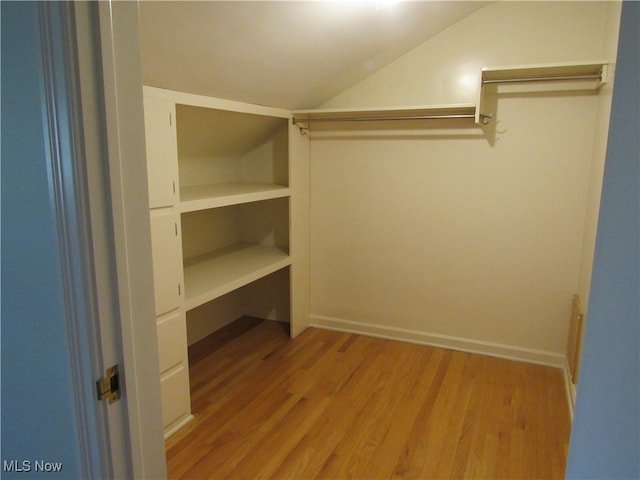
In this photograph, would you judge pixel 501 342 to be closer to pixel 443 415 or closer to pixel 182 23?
pixel 443 415

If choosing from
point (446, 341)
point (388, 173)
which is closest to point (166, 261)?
point (388, 173)

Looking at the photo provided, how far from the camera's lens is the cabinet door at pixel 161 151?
2119mm

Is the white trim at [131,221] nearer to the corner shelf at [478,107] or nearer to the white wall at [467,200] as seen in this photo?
the corner shelf at [478,107]

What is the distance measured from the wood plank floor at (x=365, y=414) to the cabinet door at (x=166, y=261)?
0.74m

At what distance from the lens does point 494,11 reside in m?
2.98

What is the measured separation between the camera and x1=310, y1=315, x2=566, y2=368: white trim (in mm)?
3213

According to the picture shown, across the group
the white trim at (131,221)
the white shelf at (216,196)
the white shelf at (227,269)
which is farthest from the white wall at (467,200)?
the white trim at (131,221)

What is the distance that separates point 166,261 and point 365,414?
141cm

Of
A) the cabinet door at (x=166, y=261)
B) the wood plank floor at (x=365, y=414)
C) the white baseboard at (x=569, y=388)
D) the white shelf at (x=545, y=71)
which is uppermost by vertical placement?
the white shelf at (x=545, y=71)

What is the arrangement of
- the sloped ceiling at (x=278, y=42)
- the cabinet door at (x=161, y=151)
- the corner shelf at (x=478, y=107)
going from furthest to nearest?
the corner shelf at (x=478, y=107) → the cabinet door at (x=161, y=151) → the sloped ceiling at (x=278, y=42)

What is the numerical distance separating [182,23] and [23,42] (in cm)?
111

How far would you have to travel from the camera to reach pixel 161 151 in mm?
2197

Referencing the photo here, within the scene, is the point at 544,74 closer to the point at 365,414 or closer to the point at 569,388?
the point at 569,388

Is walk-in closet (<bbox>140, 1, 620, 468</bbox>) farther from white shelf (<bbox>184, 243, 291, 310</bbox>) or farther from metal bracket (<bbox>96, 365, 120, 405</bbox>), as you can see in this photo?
metal bracket (<bbox>96, 365, 120, 405</bbox>)
